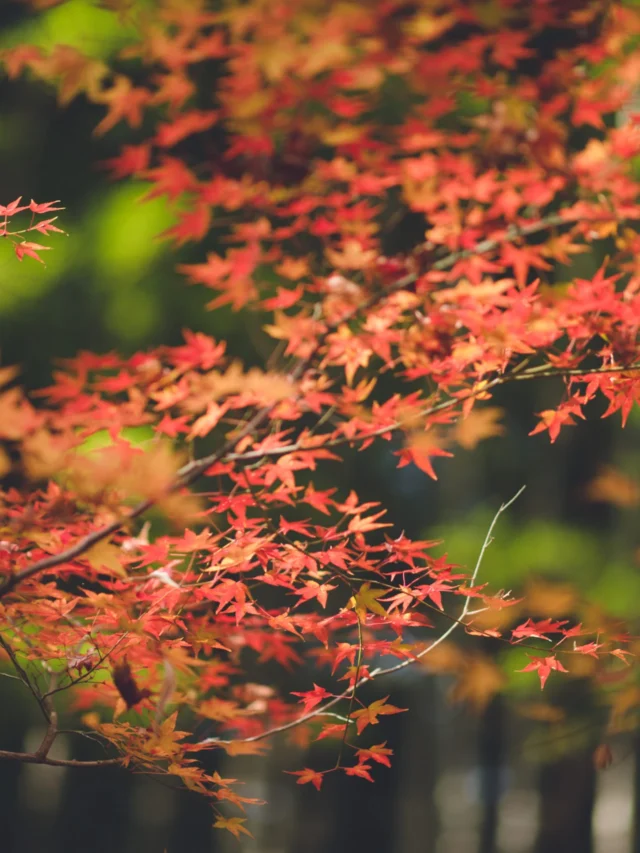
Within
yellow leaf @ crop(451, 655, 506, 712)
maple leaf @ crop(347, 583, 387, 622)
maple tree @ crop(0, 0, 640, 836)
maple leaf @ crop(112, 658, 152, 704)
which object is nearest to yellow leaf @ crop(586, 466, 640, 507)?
yellow leaf @ crop(451, 655, 506, 712)

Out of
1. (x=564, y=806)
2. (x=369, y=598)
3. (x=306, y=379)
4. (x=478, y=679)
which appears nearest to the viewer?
(x=369, y=598)

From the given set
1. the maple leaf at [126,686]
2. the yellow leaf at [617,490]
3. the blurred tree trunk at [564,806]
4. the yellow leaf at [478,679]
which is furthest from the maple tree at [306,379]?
the blurred tree trunk at [564,806]

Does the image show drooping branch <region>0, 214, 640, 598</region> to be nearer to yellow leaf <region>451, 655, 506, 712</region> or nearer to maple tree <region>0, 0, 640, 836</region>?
maple tree <region>0, 0, 640, 836</region>

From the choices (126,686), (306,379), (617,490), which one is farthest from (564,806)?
(126,686)

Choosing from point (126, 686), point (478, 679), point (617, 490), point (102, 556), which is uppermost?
point (102, 556)

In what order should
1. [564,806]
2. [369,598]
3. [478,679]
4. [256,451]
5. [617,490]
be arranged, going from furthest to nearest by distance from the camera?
[564,806], [617,490], [478,679], [256,451], [369,598]

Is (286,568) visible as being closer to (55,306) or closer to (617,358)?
(617,358)

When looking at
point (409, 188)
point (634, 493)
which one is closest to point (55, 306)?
point (409, 188)

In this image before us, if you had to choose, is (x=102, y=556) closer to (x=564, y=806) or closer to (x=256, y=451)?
(x=256, y=451)

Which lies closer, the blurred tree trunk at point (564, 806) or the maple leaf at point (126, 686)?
Result: the maple leaf at point (126, 686)

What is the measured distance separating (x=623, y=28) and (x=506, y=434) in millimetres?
2756

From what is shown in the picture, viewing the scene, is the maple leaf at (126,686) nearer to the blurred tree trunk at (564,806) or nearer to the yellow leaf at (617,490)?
the yellow leaf at (617,490)

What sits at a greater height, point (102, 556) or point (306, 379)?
point (306, 379)

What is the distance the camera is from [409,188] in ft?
6.64
